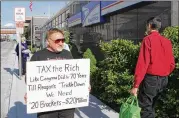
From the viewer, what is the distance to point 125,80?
710 centimetres

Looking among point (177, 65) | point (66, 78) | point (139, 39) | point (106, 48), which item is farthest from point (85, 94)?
point (139, 39)

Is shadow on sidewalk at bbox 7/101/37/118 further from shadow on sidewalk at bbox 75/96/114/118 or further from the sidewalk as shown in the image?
shadow on sidewalk at bbox 75/96/114/118

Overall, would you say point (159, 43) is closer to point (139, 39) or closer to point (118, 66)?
point (118, 66)

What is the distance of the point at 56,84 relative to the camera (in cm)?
465

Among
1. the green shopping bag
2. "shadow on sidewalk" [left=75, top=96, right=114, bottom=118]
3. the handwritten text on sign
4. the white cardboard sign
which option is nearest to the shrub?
"shadow on sidewalk" [left=75, top=96, right=114, bottom=118]

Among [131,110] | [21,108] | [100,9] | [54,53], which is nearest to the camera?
[54,53]

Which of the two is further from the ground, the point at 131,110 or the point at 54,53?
the point at 54,53

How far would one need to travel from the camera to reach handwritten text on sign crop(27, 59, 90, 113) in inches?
175

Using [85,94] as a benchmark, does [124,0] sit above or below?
above

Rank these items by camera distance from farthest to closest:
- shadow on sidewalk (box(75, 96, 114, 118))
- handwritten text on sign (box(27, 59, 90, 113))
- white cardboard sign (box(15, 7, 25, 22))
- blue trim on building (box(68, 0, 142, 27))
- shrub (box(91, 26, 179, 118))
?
white cardboard sign (box(15, 7, 25, 22))
blue trim on building (box(68, 0, 142, 27))
shadow on sidewalk (box(75, 96, 114, 118))
shrub (box(91, 26, 179, 118))
handwritten text on sign (box(27, 59, 90, 113))

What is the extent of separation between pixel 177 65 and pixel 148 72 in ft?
2.94

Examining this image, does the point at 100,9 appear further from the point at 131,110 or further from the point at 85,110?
the point at 131,110

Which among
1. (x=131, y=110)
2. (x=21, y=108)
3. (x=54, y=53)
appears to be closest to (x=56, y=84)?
(x=54, y=53)

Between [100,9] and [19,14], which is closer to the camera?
[19,14]
